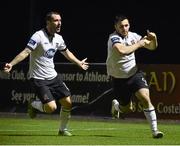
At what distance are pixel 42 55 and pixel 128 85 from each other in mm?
1662

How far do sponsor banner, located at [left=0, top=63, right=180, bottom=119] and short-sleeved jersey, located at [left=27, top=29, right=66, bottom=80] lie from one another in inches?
230

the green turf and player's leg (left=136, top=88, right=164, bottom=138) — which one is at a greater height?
player's leg (left=136, top=88, right=164, bottom=138)

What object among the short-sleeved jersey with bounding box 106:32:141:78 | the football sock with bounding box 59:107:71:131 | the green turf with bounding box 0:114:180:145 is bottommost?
the green turf with bounding box 0:114:180:145

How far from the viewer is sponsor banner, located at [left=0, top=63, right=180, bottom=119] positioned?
64.6 feet

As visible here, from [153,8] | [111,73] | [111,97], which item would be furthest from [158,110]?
[153,8]

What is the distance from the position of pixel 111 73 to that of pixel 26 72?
8.73 metres

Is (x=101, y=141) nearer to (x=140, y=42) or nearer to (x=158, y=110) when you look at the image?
(x=140, y=42)

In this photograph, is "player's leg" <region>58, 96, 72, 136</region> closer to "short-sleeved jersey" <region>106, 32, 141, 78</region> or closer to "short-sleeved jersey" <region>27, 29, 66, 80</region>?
"short-sleeved jersey" <region>27, 29, 66, 80</region>

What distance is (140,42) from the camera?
12445 millimetres

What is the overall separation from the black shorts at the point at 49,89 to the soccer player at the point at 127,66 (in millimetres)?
983

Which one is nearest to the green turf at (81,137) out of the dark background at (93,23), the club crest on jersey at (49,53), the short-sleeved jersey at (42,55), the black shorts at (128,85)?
the black shorts at (128,85)

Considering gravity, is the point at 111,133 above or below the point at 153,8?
below

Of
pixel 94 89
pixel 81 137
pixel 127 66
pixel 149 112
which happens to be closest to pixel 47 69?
pixel 81 137

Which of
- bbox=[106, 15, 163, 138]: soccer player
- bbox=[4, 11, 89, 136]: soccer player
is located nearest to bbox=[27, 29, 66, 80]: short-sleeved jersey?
bbox=[4, 11, 89, 136]: soccer player
